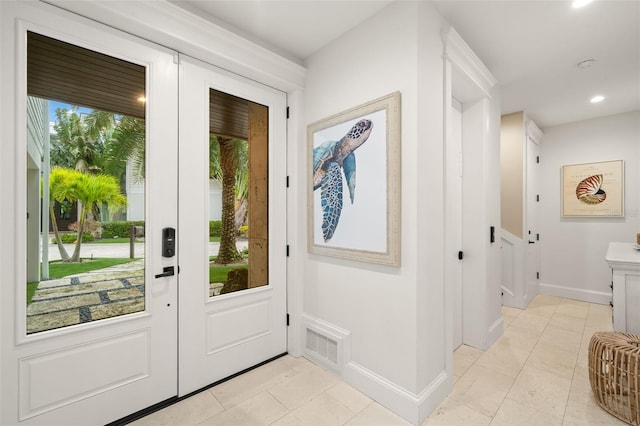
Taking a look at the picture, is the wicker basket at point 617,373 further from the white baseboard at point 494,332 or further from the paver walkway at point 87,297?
the paver walkway at point 87,297

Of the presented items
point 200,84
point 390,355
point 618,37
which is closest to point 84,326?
point 200,84

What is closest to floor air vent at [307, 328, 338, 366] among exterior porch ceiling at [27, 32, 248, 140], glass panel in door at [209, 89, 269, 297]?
glass panel in door at [209, 89, 269, 297]

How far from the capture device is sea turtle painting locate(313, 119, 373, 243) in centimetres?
212

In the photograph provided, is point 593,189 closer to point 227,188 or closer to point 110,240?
point 227,188

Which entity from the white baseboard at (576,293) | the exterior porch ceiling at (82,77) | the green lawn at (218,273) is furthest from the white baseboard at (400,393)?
the white baseboard at (576,293)

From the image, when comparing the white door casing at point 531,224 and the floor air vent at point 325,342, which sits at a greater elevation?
the white door casing at point 531,224

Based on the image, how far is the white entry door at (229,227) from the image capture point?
205 centimetres

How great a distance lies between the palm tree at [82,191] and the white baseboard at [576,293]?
5680mm

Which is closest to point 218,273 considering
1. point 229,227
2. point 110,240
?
point 229,227

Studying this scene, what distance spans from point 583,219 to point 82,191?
592 cm

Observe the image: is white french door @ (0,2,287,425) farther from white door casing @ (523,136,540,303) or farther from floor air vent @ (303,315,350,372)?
white door casing @ (523,136,540,303)

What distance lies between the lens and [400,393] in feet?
6.08

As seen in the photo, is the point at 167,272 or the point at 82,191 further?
the point at 167,272

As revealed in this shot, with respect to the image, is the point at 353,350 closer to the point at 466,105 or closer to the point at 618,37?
the point at 466,105
